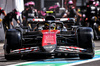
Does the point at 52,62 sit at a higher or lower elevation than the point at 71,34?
lower

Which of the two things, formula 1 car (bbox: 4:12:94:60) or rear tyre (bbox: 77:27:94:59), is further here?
rear tyre (bbox: 77:27:94:59)

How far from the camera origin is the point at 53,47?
7.84 m

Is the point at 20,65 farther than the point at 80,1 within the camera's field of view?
No

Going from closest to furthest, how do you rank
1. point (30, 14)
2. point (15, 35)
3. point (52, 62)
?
1. point (52, 62)
2. point (15, 35)
3. point (30, 14)

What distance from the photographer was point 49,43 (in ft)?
26.1

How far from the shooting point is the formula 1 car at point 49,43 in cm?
784

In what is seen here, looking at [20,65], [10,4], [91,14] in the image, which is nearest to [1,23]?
[10,4]

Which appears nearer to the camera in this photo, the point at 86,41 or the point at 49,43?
the point at 49,43

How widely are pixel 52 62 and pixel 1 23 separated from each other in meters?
9.44

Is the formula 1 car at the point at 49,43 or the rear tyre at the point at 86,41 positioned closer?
the formula 1 car at the point at 49,43

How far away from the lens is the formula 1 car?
784cm

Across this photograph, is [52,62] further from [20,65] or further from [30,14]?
[30,14]

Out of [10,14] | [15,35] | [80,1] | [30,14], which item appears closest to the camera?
[15,35]

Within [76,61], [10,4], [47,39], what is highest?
[10,4]
